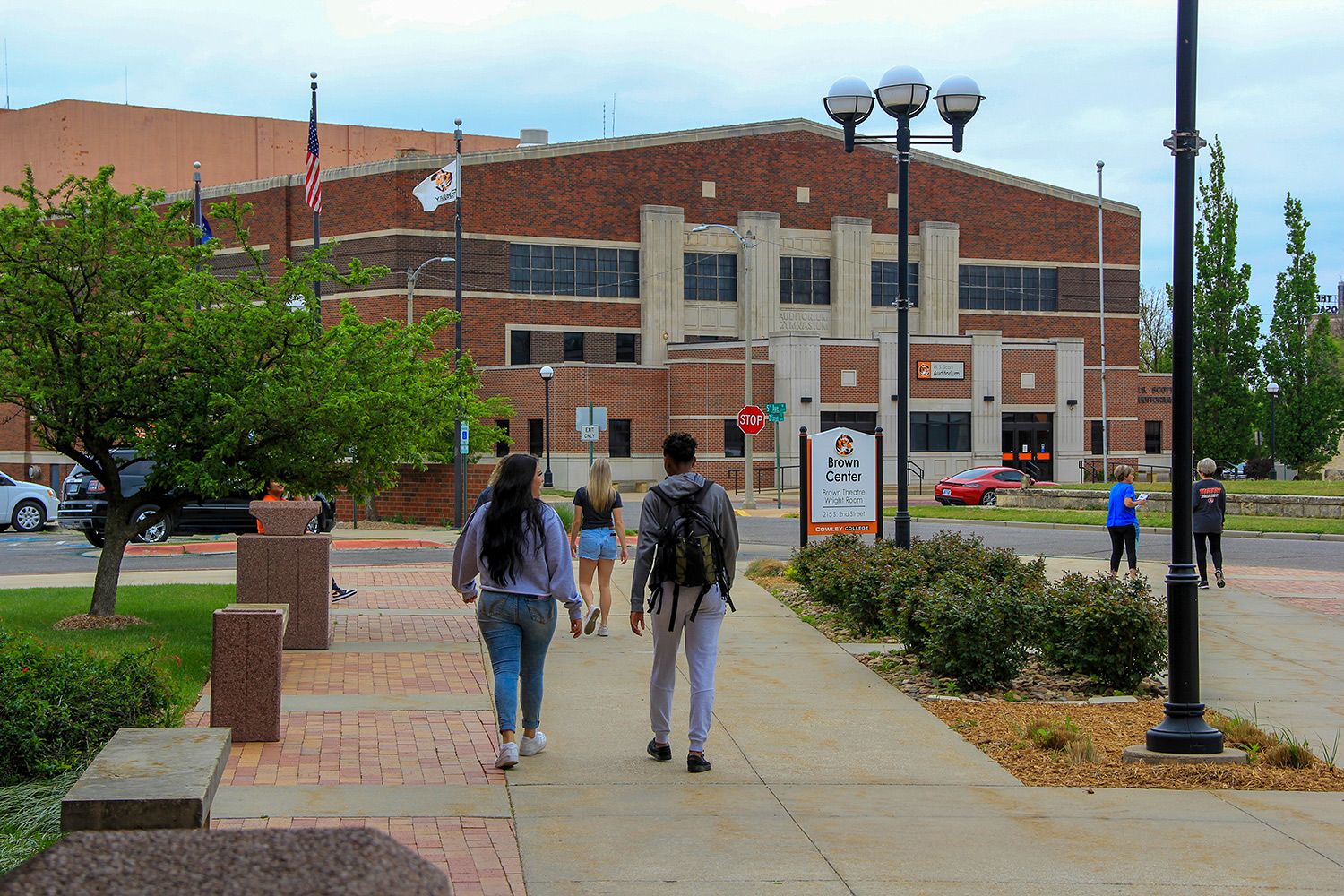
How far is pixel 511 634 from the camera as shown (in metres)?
6.91

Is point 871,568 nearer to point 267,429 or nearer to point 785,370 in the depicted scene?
point 267,429

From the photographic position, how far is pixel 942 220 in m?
55.9

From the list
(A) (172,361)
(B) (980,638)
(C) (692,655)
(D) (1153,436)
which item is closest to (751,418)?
(A) (172,361)

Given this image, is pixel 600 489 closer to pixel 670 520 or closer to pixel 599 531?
pixel 599 531

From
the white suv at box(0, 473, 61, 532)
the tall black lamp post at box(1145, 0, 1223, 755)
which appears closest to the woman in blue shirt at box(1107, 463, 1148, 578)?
the tall black lamp post at box(1145, 0, 1223, 755)

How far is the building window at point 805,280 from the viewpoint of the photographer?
177 feet

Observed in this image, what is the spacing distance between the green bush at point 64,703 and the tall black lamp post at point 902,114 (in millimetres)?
8944

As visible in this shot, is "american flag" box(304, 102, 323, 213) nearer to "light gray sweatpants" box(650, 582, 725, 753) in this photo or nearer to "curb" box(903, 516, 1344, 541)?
"curb" box(903, 516, 1344, 541)

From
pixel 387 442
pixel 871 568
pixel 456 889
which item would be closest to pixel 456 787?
pixel 456 889

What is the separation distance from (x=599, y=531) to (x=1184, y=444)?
5947 millimetres

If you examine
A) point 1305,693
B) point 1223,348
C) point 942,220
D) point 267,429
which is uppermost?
point 942,220

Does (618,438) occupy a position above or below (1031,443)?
above

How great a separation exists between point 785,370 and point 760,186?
10385mm

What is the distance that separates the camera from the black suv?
23141 mm
